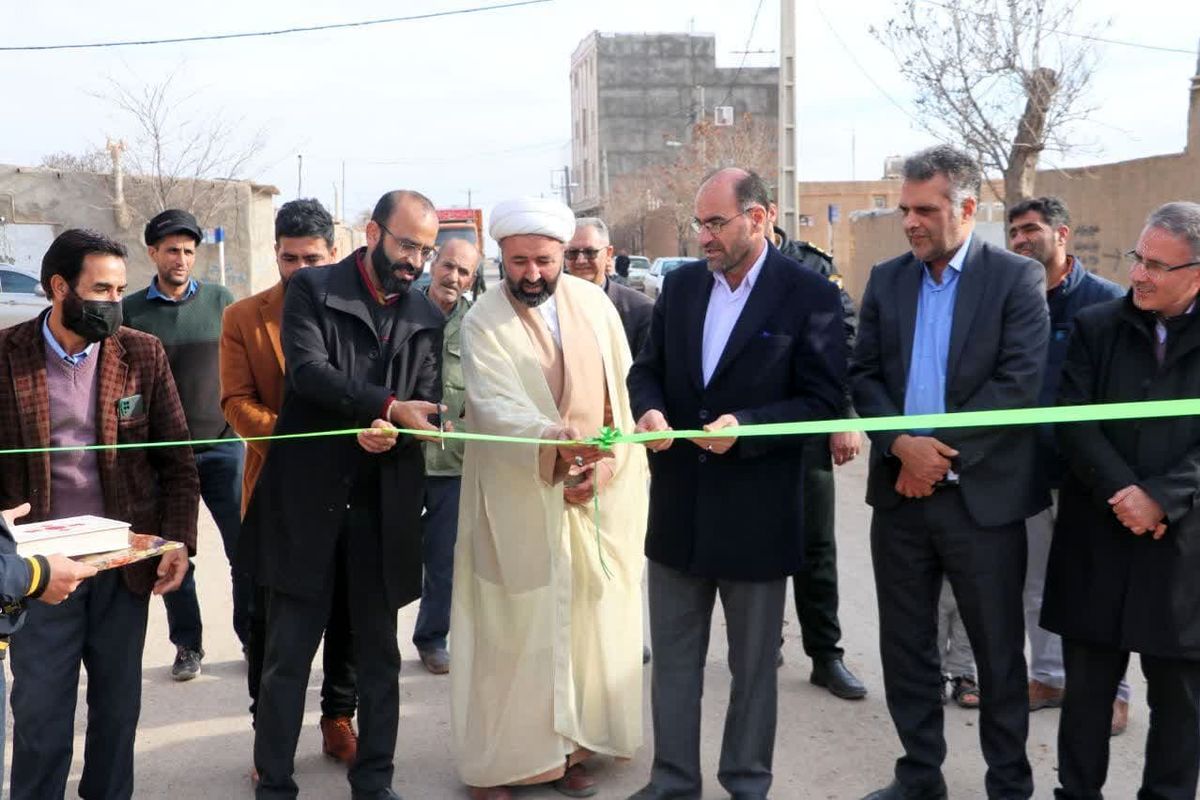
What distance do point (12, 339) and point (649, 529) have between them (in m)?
2.22

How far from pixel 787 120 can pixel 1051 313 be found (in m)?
13.4

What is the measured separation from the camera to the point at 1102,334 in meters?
3.90

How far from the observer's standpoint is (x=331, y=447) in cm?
418

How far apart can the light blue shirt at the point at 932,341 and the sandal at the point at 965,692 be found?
160 centimetres

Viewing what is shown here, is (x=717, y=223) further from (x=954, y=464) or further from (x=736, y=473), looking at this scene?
(x=954, y=464)

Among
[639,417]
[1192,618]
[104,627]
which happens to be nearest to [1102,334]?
[1192,618]

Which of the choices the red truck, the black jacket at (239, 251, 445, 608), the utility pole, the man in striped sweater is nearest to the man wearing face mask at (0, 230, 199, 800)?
the black jacket at (239, 251, 445, 608)

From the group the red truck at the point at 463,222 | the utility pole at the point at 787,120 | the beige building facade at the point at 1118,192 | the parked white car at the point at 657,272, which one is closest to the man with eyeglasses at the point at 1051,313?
the beige building facade at the point at 1118,192

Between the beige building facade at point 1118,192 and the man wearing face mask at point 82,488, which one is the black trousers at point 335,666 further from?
the beige building facade at point 1118,192

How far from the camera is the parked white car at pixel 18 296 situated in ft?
62.6

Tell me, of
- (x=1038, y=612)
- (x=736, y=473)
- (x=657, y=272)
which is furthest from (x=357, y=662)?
(x=657, y=272)

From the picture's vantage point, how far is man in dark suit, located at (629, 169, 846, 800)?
13.5ft

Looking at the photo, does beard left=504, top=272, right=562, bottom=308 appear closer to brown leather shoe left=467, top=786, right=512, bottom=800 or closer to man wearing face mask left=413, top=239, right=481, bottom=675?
man wearing face mask left=413, top=239, right=481, bottom=675

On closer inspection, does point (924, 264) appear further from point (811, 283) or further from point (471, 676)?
point (471, 676)
